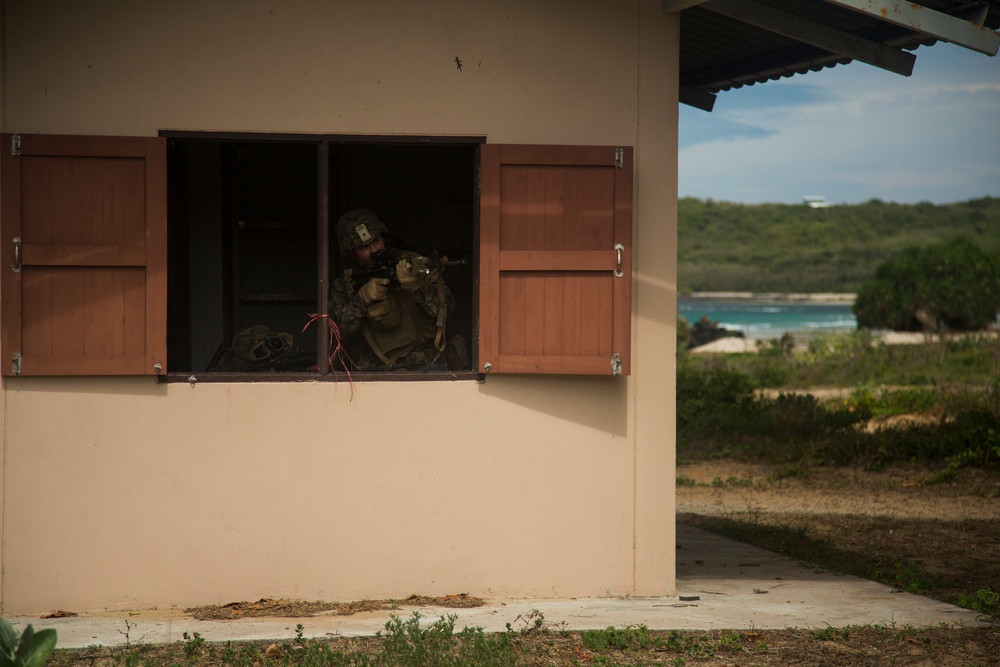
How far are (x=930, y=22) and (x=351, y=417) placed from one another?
132 inches

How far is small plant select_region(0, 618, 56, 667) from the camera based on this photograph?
3053 millimetres

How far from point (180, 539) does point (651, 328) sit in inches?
103

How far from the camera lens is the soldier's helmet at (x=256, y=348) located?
6145 mm

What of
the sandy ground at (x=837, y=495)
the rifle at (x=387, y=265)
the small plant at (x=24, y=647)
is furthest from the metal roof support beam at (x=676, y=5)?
the sandy ground at (x=837, y=495)

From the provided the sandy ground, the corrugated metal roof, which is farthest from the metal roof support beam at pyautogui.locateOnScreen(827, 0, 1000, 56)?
the sandy ground

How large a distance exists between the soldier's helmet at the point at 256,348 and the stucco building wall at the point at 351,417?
2.28 ft

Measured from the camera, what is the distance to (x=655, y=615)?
5.38m

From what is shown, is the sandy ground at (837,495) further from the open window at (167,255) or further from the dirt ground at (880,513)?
the open window at (167,255)

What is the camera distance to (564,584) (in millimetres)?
5668

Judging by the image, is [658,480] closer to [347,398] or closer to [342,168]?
[347,398]

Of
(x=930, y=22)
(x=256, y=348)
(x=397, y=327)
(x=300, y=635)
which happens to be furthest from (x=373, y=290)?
(x=930, y=22)

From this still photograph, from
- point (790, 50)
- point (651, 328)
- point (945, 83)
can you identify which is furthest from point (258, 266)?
point (945, 83)

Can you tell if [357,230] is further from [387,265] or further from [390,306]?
[390,306]

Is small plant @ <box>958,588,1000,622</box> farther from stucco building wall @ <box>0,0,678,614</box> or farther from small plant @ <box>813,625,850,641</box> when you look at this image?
stucco building wall @ <box>0,0,678,614</box>
